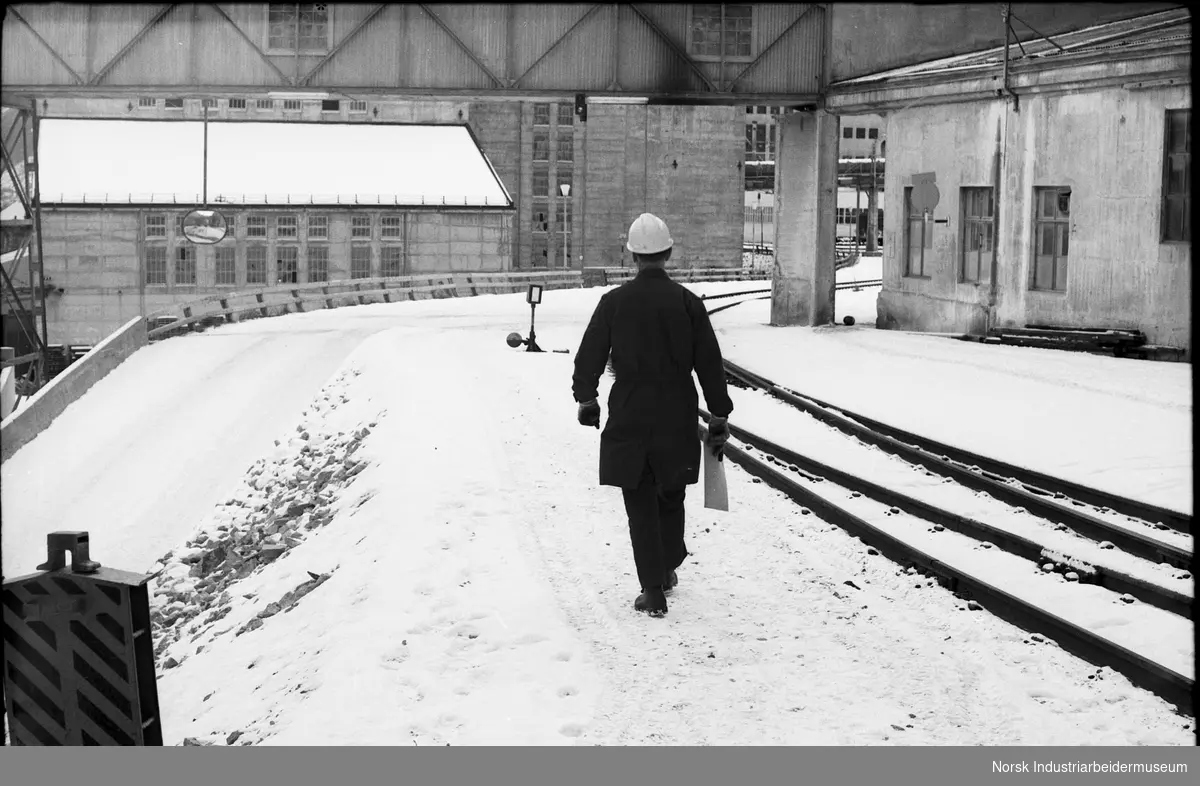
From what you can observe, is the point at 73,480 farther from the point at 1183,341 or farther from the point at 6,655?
the point at 1183,341

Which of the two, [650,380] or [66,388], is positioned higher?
[650,380]

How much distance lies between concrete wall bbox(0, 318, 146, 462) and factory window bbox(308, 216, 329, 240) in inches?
744

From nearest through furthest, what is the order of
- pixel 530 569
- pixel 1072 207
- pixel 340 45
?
pixel 530 569, pixel 1072 207, pixel 340 45

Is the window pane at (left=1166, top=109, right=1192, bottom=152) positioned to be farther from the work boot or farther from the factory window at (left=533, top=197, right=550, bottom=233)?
the factory window at (left=533, top=197, right=550, bottom=233)

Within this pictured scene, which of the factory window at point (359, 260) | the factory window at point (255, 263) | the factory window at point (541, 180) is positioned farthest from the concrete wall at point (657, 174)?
the factory window at point (255, 263)

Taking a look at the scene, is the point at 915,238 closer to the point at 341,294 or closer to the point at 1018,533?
the point at 341,294

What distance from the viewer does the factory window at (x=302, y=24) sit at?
28.6 metres

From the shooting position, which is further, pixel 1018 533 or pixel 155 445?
pixel 155 445

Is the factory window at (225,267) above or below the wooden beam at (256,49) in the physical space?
below

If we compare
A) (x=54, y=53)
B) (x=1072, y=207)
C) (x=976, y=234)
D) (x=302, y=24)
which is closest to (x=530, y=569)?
(x=1072, y=207)

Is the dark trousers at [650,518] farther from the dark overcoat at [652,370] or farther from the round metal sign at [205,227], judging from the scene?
the round metal sign at [205,227]

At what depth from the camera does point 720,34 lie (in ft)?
95.0

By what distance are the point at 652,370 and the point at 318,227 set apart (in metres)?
42.3

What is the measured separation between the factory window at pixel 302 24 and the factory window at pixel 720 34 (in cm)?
738
